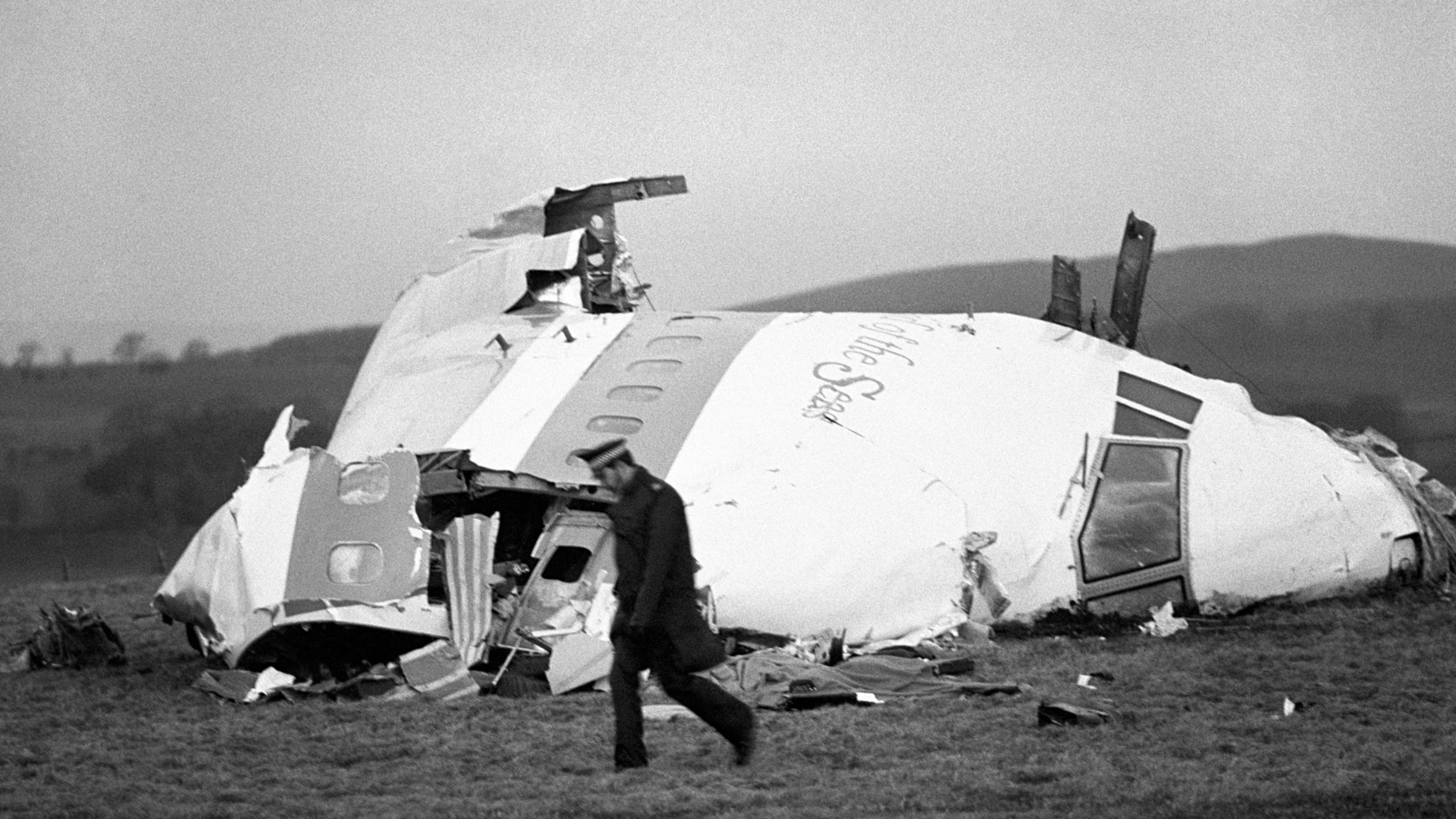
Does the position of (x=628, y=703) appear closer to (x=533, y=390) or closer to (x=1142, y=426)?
(x=533, y=390)

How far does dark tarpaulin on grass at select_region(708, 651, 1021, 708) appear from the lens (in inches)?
468

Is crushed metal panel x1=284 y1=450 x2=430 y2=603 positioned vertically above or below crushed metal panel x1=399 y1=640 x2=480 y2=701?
above

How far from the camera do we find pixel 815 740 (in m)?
10.5

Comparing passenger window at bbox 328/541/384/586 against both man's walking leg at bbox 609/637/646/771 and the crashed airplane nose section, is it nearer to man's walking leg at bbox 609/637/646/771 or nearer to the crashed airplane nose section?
the crashed airplane nose section

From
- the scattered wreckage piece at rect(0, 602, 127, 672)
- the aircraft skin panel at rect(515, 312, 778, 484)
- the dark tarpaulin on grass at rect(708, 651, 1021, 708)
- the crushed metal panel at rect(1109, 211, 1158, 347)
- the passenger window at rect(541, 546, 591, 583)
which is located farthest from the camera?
the crushed metal panel at rect(1109, 211, 1158, 347)

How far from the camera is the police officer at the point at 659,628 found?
31.9 feet

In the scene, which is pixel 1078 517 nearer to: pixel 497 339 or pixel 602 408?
pixel 602 408

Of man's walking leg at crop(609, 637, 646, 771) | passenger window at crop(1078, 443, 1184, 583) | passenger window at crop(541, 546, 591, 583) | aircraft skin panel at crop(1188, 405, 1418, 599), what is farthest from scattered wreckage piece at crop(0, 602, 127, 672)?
aircraft skin panel at crop(1188, 405, 1418, 599)

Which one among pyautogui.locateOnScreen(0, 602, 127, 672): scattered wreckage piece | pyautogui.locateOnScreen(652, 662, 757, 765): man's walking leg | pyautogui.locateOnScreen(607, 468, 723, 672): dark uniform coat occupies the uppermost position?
pyautogui.locateOnScreen(607, 468, 723, 672): dark uniform coat

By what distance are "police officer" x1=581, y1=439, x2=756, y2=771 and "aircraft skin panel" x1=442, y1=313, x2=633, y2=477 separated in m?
3.97

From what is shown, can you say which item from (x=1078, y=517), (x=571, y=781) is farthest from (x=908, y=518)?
(x=571, y=781)

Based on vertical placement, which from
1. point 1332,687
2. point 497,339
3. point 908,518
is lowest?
point 1332,687

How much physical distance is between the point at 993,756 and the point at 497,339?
742cm

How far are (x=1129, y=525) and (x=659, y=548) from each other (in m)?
5.75
